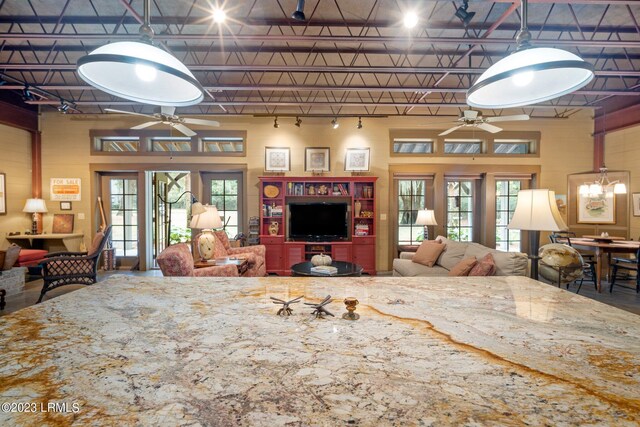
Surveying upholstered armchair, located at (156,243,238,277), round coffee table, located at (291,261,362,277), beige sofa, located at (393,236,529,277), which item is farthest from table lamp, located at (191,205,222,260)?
beige sofa, located at (393,236,529,277)

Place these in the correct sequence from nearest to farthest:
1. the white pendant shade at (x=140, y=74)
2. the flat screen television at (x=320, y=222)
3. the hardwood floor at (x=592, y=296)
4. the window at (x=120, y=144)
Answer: the white pendant shade at (x=140, y=74)
the hardwood floor at (x=592, y=296)
the flat screen television at (x=320, y=222)
the window at (x=120, y=144)

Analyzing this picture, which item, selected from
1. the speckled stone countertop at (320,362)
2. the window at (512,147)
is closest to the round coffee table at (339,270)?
the speckled stone countertop at (320,362)

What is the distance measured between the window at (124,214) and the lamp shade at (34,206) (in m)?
1.19

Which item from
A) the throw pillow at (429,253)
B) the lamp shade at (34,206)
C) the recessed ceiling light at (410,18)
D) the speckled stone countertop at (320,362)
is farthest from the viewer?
the lamp shade at (34,206)

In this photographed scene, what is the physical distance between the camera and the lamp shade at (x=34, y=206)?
615 cm

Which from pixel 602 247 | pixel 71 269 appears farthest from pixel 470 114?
pixel 71 269

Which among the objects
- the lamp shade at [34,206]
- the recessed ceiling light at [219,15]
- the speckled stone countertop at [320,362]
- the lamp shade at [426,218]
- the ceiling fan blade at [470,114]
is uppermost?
the recessed ceiling light at [219,15]

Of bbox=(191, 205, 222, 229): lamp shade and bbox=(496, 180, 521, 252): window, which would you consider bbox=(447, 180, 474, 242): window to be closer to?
bbox=(496, 180, 521, 252): window

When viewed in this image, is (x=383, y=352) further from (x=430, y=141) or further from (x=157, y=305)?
(x=430, y=141)

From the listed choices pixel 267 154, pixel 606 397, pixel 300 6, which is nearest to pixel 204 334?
pixel 606 397

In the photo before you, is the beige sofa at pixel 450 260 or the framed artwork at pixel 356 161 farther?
the framed artwork at pixel 356 161

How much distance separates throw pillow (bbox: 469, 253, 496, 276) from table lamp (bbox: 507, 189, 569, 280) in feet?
3.58

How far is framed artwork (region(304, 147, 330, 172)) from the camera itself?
671cm

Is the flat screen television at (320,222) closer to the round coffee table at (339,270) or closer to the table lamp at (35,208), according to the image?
the round coffee table at (339,270)
